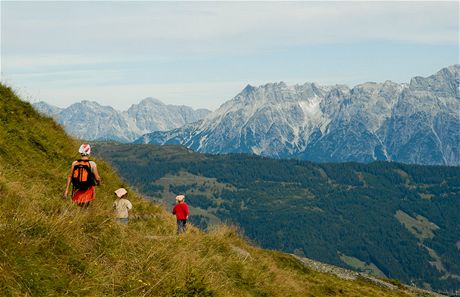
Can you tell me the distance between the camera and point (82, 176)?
1525 centimetres

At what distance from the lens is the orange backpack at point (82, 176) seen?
1526 centimetres

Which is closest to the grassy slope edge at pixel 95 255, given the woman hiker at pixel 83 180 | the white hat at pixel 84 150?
the woman hiker at pixel 83 180

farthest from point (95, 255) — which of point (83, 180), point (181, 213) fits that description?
point (181, 213)

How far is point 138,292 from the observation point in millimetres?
10961

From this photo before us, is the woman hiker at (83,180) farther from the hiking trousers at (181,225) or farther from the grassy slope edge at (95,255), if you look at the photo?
the hiking trousers at (181,225)

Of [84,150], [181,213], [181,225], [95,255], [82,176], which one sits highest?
[84,150]

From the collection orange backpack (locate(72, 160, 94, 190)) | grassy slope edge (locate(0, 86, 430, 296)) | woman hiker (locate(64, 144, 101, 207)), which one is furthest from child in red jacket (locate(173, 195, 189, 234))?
orange backpack (locate(72, 160, 94, 190))

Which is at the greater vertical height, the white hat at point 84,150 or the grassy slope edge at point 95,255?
the white hat at point 84,150

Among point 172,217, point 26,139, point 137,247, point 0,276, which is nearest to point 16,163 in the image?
point 26,139

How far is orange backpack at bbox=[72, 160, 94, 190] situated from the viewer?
1526 centimetres

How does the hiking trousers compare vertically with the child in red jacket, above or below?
below

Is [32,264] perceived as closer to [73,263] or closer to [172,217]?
[73,263]

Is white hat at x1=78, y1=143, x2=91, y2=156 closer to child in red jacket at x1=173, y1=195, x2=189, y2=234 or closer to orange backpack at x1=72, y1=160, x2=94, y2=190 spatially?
orange backpack at x1=72, y1=160, x2=94, y2=190

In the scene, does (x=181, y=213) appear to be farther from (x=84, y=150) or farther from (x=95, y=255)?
(x=95, y=255)
